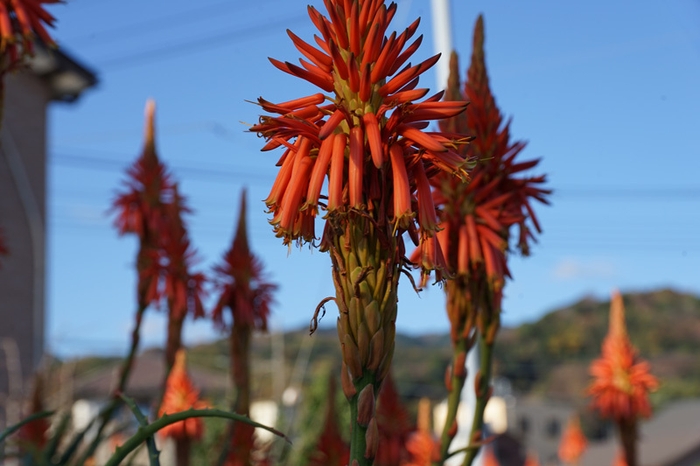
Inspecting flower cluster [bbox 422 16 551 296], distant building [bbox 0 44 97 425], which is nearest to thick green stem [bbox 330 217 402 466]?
flower cluster [bbox 422 16 551 296]

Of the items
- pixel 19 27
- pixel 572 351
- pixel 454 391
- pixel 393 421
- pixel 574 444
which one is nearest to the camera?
pixel 454 391

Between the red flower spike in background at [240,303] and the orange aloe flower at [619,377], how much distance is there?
5.00 meters

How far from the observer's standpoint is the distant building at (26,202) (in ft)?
59.8

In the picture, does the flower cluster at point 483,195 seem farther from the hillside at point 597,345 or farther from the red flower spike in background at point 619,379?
the hillside at point 597,345

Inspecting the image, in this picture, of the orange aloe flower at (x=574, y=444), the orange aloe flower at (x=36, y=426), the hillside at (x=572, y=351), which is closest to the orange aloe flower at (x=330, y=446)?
the orange aloe flower at (x=36, y=426)

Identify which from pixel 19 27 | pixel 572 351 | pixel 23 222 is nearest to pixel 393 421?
pixel 19 27

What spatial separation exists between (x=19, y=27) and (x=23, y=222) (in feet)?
52.5

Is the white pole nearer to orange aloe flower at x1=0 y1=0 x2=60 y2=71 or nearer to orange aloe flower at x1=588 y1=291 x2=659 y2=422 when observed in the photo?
orange aloe flower at x1=588 y1=291 x2=659 y2=422

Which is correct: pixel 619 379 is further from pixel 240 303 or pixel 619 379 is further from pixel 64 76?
pixel 64 76

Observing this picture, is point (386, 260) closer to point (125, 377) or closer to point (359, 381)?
point (359, 381)

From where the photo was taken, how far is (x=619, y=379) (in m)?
10.3

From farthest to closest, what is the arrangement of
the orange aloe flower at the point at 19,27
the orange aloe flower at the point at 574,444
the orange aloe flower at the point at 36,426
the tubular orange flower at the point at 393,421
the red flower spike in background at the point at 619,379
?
the orange aloe flower at the point at 574,444 → the red flower spike in background at the point at 619,379 → the tubular orange flower at the point at 393,421 → the orange aloe flower at the point at 36,426 → the orange aloe flower at the point at 19,27

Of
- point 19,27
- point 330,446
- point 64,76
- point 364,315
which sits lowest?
point 330,446

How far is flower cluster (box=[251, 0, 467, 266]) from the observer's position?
2.33m
